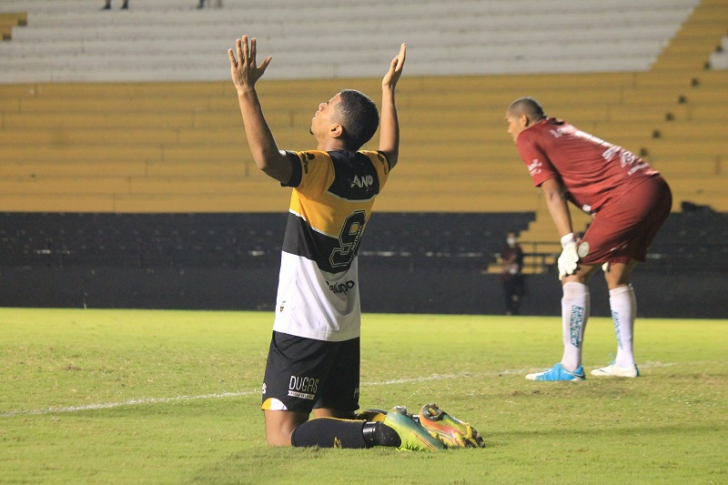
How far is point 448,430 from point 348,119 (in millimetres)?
1379

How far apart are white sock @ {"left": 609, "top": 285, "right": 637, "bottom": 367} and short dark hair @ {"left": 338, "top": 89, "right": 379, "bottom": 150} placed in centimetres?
364

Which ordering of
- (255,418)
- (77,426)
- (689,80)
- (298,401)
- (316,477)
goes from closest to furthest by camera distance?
1. (316,477)
2. (298,401)
3. (77,426)
4. (255,418)
5. (689,80)

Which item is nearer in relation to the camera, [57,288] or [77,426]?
[77,426]

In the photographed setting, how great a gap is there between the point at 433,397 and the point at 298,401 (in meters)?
2.13

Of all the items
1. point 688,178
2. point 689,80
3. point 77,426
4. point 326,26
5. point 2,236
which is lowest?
point 77,426

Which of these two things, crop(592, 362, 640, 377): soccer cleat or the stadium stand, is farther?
the stadium stand

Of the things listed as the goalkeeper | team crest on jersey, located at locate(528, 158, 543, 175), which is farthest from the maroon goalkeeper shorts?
team crest on jersey, located at locate(528, 158, 543, 175)

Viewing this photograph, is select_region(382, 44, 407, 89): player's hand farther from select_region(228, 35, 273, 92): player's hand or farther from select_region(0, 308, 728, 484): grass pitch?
select_region(0, 308, 728, 484): grass pitch

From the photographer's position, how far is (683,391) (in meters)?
6.82

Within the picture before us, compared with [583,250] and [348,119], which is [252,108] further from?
[583,250]

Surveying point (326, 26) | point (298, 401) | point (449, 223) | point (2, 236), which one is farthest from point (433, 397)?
point (326, 26)

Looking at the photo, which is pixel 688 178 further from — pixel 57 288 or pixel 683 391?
pixel 683 391

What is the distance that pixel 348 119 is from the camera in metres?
4.69

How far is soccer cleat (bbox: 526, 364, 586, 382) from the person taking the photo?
7.39 meters
